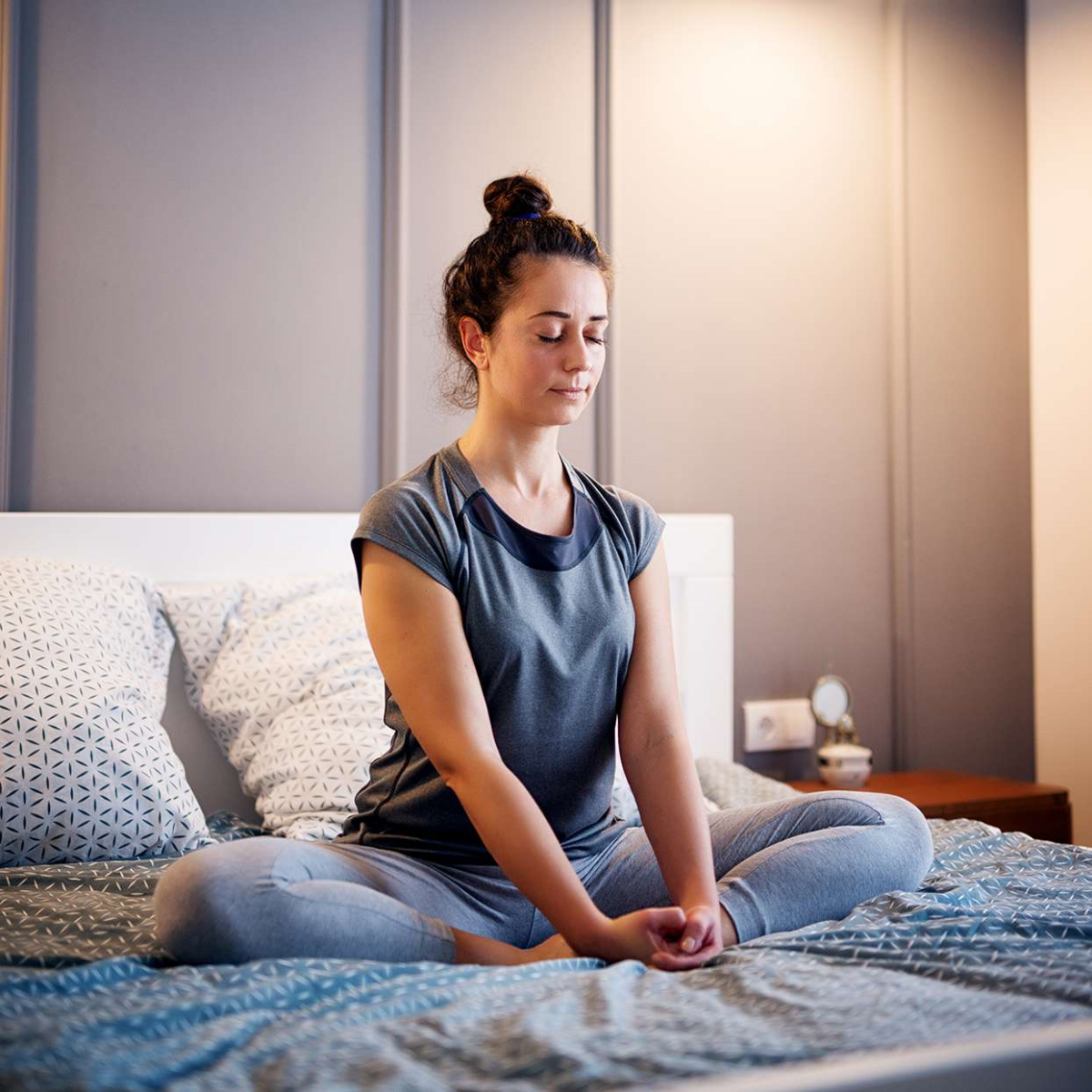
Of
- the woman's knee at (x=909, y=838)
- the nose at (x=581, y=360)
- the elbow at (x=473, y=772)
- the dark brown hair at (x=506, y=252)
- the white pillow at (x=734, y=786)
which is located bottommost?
the white pillow at (x=734, y=786)

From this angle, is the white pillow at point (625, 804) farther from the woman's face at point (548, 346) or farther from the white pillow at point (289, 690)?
the woman's face at point (548, 346)

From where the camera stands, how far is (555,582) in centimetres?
147

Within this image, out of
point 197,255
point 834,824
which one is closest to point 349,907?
point 834,824

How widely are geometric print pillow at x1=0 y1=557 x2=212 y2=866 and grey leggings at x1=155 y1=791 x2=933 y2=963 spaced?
17.9 inches

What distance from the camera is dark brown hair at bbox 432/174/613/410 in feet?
5.05

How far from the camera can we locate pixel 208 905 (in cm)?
117

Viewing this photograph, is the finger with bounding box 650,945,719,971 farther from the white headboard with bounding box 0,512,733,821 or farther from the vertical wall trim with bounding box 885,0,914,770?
the vertical wall trim with bounding box 885,0,914,770

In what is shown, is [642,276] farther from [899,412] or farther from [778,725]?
[778,725]

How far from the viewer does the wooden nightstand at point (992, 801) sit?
2.42 m

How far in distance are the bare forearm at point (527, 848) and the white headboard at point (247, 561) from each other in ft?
2.98

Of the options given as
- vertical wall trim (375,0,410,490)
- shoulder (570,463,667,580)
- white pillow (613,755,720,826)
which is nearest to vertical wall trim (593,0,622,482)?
vertical wall trim (375,0,410,490)

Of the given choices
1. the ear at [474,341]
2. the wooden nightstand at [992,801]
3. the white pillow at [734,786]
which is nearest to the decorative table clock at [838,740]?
the wooden nightstand at [992,801]

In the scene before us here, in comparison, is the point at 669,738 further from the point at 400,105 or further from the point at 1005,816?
the point at 400,105

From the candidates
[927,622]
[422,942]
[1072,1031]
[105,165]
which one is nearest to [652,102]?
[105,165]
